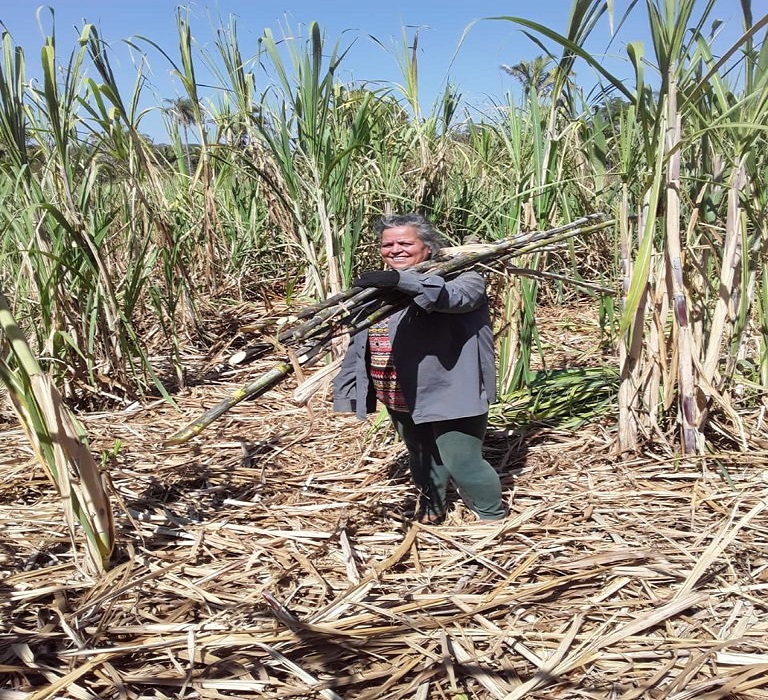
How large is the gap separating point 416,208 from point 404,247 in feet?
7.17

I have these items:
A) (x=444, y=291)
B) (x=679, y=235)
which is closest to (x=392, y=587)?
(x=444, y=291)

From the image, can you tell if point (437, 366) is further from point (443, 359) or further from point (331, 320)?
point (331, 320)

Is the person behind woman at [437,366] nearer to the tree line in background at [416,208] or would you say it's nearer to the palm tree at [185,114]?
the tree line in background at [416,208]

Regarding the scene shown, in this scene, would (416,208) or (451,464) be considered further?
(416,208)

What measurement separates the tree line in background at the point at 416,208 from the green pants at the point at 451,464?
57 cm

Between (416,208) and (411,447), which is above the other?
(416,208)

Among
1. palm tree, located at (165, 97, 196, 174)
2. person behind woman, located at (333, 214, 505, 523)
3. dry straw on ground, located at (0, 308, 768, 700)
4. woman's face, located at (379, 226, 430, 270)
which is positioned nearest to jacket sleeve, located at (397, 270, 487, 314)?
person behind woman, located at (333, 214, 505, 523)

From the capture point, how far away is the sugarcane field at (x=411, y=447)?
1556 millimetres

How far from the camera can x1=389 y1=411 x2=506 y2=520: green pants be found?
212cm

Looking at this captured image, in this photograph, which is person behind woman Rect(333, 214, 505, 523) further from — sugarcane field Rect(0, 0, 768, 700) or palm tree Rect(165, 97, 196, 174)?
palm tree Rect(165, 97, 196, 174)

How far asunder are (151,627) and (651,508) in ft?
4.85

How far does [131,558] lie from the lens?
185cm

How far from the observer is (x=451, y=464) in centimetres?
213

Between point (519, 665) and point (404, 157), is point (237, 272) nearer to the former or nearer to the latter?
point (404, 157)
